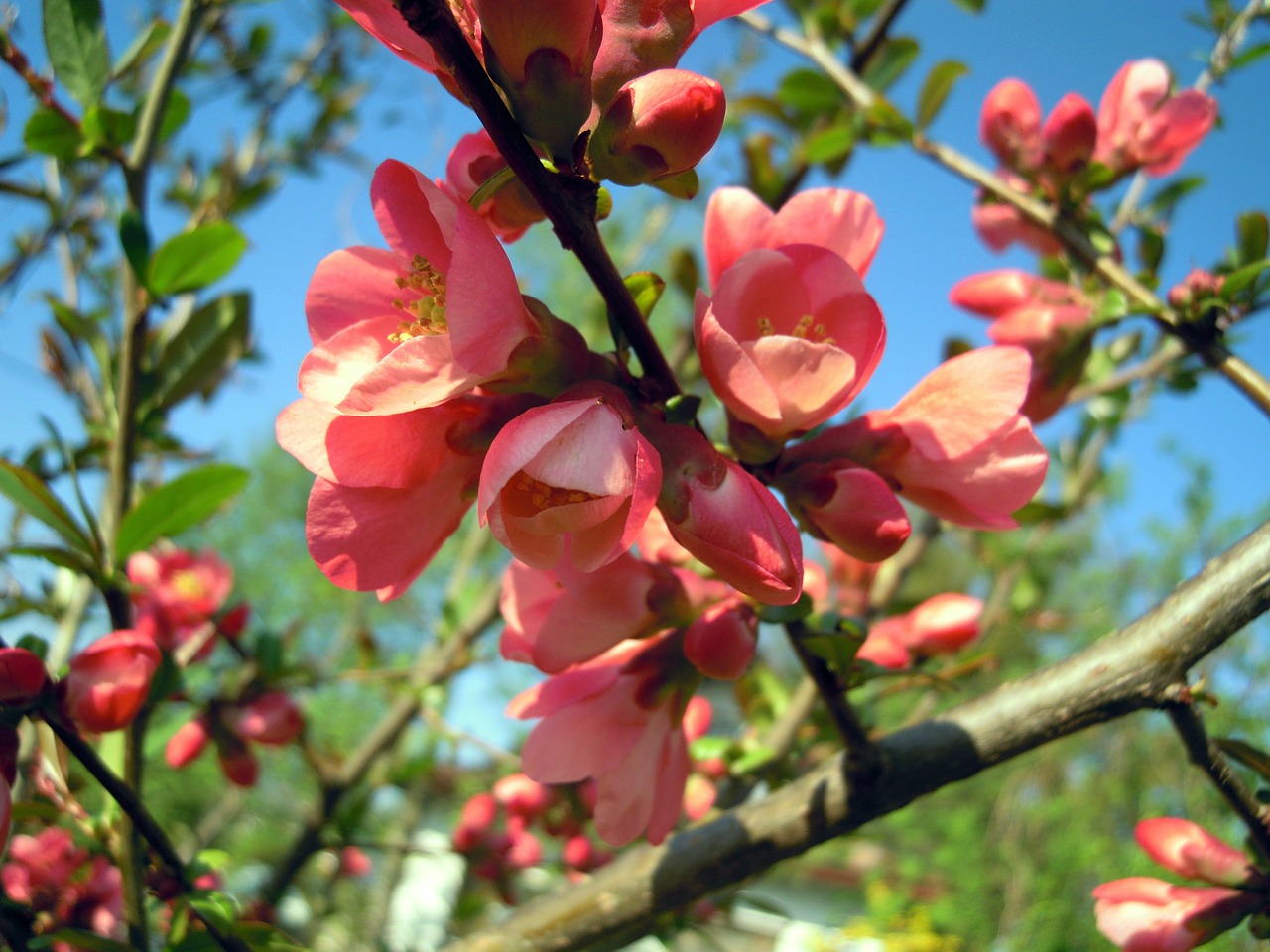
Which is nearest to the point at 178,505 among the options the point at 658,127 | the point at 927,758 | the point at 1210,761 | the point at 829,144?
the point at 658,127

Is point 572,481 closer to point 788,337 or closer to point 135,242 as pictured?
point 788,337

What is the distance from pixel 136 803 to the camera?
2.31ft

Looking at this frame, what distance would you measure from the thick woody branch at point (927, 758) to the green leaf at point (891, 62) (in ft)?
3.89

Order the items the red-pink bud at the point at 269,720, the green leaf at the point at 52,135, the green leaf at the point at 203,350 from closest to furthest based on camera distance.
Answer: the green leaf at the point at 52,135
the green leaf at the point at 203,350
the red-pink bud at the point at 269,720

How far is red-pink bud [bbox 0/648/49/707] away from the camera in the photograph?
26.4 inches

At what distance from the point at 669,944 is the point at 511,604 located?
1.08m

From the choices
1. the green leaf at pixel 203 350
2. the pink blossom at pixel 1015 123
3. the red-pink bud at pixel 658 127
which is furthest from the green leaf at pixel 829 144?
the red-pink bud at pixel 658 127

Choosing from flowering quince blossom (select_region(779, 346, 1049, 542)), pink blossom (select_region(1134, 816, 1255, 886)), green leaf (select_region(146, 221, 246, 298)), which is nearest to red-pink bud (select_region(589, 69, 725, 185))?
flowering quince blossom (select_region(779, 346, 1049, 542))

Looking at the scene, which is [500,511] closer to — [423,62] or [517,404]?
[517,404]

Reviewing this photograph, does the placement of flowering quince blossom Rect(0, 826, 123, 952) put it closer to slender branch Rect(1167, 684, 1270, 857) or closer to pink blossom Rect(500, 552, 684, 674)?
pink blossom Rect(500, 552, 684, 674)

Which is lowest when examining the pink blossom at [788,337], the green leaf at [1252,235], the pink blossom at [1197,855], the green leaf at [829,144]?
the pink blossom at [1197,855]

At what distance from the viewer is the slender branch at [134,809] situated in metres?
0.64

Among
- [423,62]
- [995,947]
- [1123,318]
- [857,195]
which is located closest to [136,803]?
[423,62]

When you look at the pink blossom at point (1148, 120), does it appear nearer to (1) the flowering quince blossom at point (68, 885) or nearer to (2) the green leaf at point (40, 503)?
(2) the green leaf at point (40, 503)
